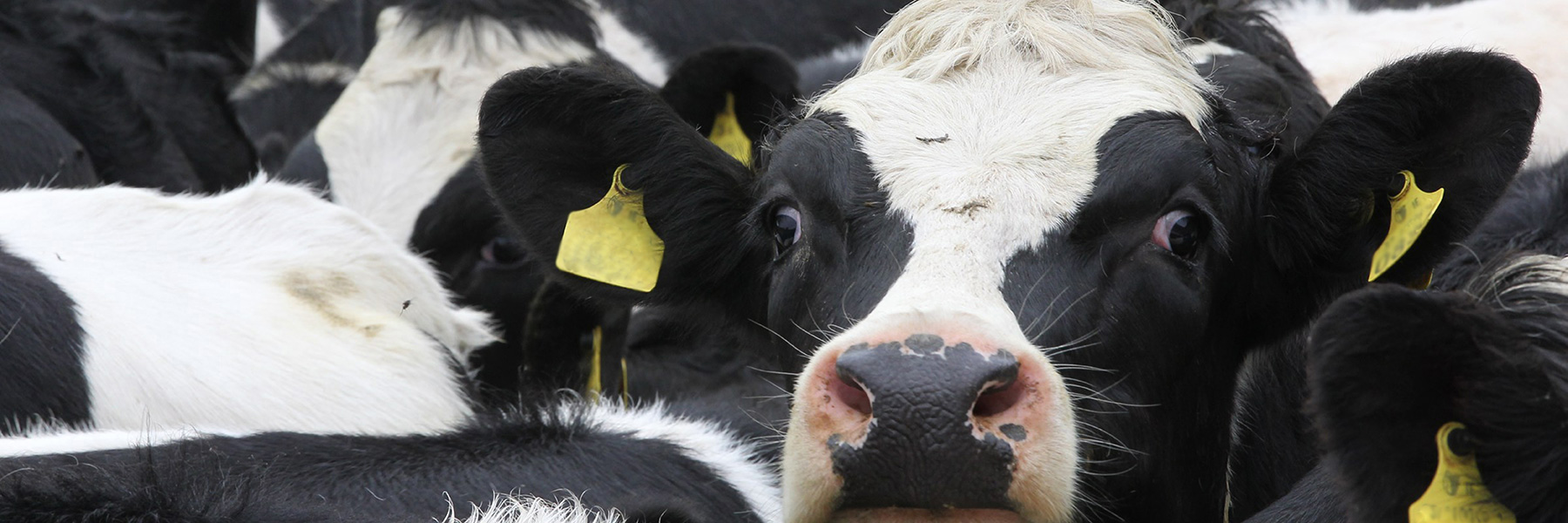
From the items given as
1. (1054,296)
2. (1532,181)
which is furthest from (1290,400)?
(1054,296)

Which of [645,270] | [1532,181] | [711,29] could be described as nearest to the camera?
[645,270]

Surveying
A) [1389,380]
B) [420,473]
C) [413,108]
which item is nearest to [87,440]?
[420,473]

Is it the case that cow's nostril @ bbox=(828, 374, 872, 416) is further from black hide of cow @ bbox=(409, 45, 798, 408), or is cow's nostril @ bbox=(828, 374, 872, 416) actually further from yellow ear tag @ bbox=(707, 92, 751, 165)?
yellow ear tag @ bbox=(707, 92, 751, 165)

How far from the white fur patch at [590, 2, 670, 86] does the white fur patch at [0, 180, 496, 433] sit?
2585 mm

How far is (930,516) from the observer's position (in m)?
2.61

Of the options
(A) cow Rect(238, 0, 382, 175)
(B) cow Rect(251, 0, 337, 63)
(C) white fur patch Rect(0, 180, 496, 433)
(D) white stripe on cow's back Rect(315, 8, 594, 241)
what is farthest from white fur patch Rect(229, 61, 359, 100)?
(C) white fur patch Rect(0, 180, 496, 433)

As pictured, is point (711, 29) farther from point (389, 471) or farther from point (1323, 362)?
point (1323, 362)

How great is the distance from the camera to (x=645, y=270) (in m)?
3.62

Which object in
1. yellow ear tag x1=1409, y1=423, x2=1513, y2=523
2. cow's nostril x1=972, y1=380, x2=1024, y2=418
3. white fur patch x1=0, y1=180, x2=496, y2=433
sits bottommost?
white fur patch x1=0, y1=180, x2=496, y2=433

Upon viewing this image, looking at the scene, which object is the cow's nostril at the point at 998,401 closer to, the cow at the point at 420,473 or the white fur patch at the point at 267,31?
the cow at the point at 420,473

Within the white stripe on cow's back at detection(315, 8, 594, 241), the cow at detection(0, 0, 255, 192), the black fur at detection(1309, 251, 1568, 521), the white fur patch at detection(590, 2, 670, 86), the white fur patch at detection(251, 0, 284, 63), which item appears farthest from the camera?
the white fur patch at detection(251, 0, 284, 63)

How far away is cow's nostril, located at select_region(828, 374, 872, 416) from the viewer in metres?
2.54

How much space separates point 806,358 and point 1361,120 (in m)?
1.17

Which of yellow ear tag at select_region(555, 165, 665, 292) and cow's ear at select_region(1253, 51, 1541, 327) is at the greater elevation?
cow's ear at select_region(1253, 51, 1541, 327)
